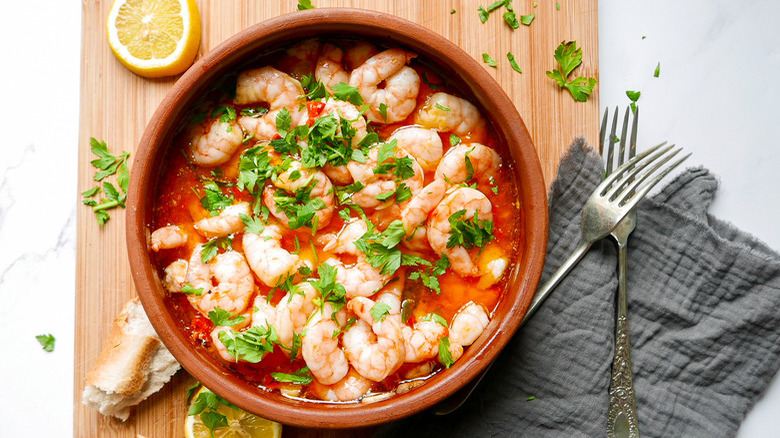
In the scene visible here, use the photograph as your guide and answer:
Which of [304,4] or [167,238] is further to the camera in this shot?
[304,4]

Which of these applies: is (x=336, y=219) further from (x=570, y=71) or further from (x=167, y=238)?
Result: (x=570, y=71)

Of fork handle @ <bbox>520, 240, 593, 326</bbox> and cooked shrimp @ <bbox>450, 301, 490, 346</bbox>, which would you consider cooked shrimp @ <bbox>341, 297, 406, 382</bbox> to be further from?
fork handle @ <bbox>520, 240, 593, 326</bbox>

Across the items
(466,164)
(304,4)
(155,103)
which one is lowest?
(466,164)

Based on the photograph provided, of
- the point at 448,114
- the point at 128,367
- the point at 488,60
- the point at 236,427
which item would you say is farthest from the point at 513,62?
the point at 128,367

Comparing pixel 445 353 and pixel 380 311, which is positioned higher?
pixel 380 311

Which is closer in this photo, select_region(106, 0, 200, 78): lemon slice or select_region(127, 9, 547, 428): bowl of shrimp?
select_region(127, 9, 547, 428): bowl of shrimp

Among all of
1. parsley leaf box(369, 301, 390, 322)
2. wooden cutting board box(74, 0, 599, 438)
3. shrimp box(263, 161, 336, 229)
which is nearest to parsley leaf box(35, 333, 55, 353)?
wooden cutting board box(74, 0, 599, 438)
